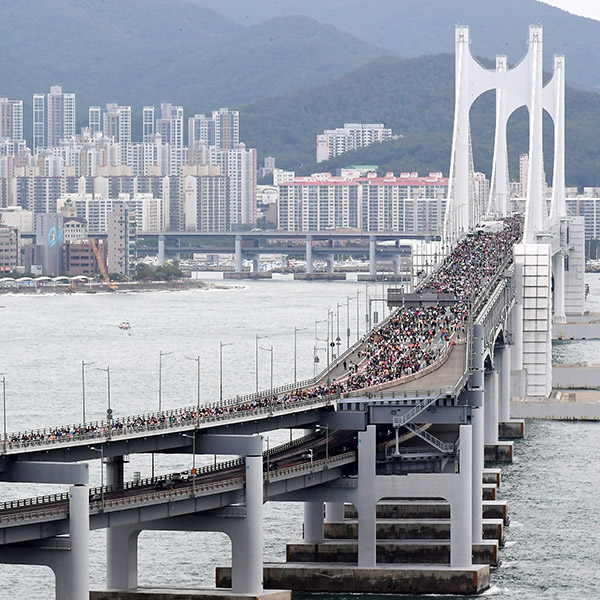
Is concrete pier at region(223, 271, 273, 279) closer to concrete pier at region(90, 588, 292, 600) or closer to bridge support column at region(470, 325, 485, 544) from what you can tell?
bridge support column at region(470, 325, 485, 544)

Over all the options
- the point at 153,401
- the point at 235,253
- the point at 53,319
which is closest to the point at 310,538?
the point at 153,401

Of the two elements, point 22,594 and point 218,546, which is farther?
point 218,546

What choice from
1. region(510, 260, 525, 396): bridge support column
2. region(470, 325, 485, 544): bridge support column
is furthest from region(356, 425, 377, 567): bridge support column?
region(510, 260, 525, 396): bridge support column

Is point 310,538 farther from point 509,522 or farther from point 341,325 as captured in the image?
point 341,325

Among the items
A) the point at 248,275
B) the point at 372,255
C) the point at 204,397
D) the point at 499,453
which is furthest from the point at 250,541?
the point at 248,275

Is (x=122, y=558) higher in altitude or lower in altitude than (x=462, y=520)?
lower

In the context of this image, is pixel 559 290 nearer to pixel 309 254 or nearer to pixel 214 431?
pixel 214 431

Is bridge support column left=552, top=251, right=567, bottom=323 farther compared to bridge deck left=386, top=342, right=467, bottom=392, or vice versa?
bridge support column left=552, top=251, right=567, bottom=323
